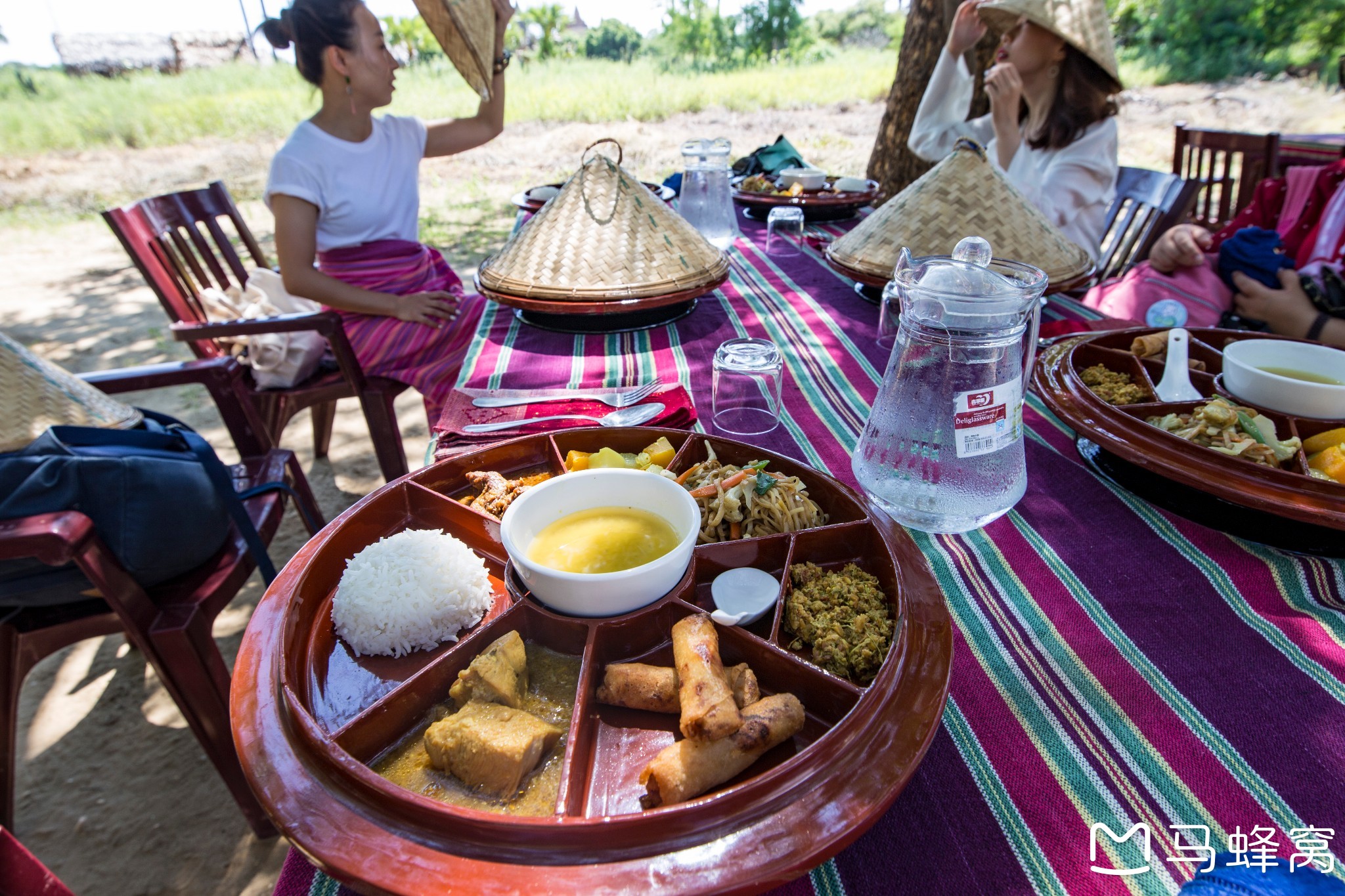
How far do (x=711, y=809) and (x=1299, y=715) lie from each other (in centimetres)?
94

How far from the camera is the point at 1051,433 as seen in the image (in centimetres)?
179

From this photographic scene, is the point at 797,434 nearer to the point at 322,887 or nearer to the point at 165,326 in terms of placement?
the point at 322,887

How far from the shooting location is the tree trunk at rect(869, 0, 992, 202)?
511 cm

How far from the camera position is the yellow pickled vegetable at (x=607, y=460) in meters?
1.44

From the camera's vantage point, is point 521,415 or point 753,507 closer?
point 753,507

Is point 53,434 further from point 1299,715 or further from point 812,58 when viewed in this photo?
point 812,58

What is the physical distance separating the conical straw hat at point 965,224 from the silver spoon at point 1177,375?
0.57 meters

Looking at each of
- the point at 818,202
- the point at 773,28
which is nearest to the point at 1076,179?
the point at 818,202

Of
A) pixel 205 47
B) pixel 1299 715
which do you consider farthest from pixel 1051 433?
pixel 205 47

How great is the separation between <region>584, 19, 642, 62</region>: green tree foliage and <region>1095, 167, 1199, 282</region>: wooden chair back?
37.8m

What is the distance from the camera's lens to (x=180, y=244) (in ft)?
11.8

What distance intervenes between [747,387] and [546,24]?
99.3ft

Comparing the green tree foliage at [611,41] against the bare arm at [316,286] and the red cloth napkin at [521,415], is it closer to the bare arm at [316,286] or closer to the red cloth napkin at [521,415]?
the bare arm at [316,286]

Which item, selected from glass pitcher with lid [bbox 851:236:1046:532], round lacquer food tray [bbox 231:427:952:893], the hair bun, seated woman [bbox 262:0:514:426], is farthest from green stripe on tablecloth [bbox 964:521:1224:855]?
the hair bun
